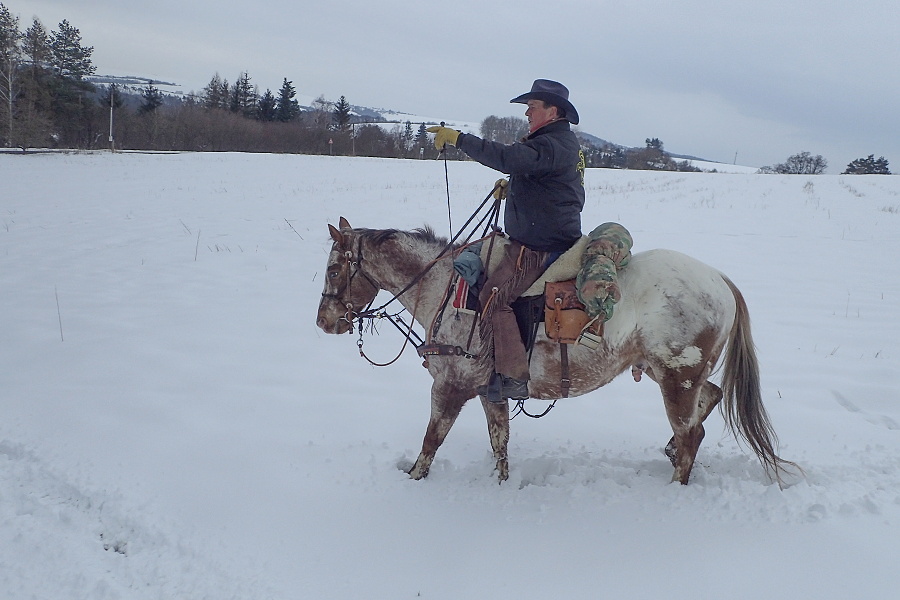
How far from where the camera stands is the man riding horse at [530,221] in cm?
343

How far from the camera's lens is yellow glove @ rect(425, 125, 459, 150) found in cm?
329

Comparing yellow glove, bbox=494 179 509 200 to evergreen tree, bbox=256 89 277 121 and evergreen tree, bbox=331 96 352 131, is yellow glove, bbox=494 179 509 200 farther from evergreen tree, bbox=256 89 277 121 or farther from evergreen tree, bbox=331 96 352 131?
evergreen tree, bbox=256 89 277 121

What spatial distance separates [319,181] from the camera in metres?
23.0

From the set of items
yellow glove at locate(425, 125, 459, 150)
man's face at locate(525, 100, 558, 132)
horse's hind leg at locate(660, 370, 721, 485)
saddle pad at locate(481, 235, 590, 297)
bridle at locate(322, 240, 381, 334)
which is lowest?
horse's hind leg at locate(660, 370, 721, 485)

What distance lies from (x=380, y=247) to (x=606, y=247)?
5.11 feet

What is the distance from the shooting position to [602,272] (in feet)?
10.7

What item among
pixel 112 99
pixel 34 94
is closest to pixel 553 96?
pixel 34 94

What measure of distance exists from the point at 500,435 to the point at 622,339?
3.75 ft

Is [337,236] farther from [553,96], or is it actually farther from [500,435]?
[500,435]

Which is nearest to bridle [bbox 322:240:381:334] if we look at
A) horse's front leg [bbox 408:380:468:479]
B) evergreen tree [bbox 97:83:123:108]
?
horse's front leg [bbox 408:380:468:479]

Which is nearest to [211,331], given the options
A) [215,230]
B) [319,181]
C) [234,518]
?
[234,518]

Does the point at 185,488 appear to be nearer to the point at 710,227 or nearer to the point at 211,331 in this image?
the point at 211,331

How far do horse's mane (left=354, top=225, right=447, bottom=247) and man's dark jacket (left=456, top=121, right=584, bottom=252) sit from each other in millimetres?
575

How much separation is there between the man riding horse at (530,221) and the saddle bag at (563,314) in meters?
0.18
